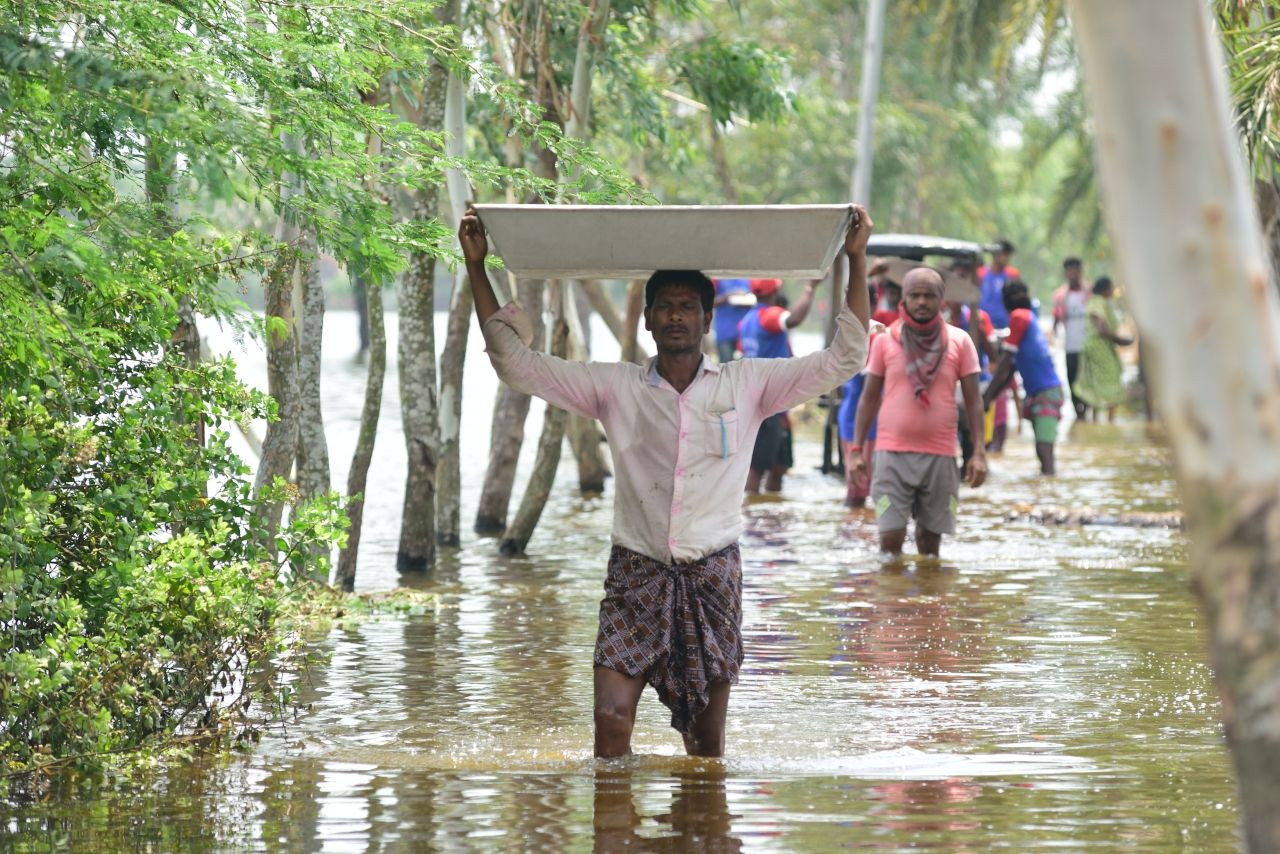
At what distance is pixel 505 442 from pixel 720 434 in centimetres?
872

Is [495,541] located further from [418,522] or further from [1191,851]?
[1191,851]

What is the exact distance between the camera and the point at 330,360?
200ft

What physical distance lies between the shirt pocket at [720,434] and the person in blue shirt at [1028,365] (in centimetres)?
1182

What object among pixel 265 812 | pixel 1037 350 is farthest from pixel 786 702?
pixel 1037 350

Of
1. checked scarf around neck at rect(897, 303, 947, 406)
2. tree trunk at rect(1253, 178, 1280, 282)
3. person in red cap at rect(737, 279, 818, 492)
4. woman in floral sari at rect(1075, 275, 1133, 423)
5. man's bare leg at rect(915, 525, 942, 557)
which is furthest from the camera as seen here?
woman in floral sari at rect(1075, 275, 1133, 423)

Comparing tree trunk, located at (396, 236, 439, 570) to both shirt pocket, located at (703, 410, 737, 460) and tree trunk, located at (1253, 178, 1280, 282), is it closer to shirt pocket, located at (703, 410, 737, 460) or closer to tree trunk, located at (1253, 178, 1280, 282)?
shirt pocket, located at (703, 410, 737, 460)

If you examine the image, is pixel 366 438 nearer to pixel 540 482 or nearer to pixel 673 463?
pixel 540 482

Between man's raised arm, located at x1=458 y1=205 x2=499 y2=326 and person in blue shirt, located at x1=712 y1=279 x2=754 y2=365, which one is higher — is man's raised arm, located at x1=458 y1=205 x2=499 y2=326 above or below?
below

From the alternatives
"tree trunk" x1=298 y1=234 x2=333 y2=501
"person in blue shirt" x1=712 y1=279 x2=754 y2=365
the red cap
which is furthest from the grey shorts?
"person in blue shirt" x1=712 y1=279 x2=754 y2=365

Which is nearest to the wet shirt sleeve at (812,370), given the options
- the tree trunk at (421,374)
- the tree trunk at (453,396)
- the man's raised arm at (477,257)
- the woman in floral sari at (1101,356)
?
the man's raised arm at (477,257)

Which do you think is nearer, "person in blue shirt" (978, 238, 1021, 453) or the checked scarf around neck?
the checked scarf around neck

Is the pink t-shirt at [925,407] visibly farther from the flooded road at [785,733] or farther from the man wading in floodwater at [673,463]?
the man wading in floodwater at [673,463]

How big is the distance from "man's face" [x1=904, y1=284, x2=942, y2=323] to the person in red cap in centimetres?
482

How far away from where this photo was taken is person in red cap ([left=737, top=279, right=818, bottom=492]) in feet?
57.3
